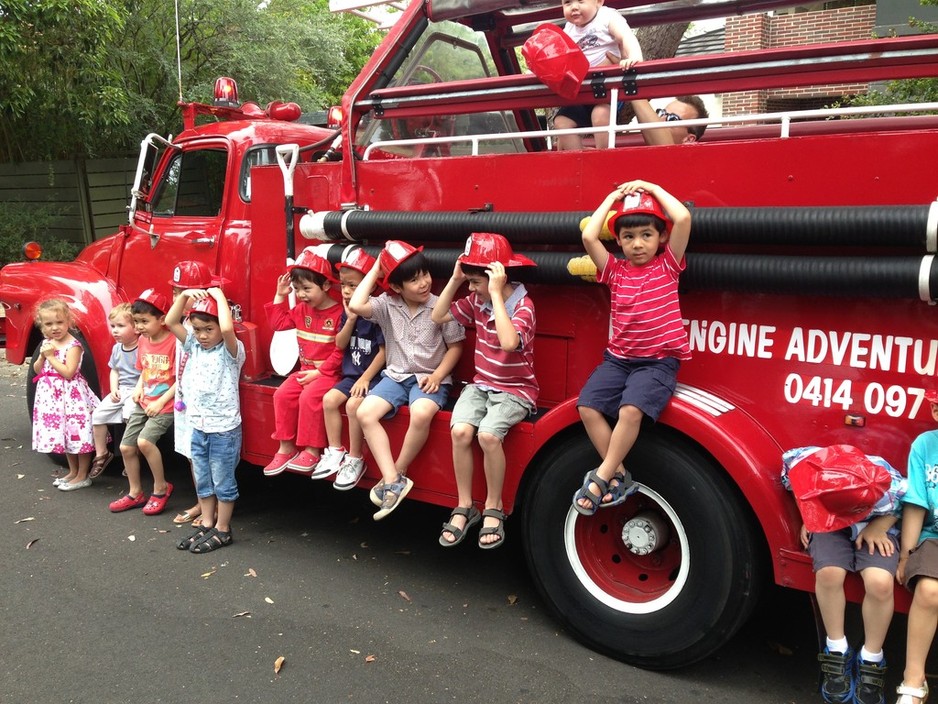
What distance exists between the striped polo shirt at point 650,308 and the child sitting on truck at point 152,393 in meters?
2.89

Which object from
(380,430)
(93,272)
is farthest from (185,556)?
(93,272)

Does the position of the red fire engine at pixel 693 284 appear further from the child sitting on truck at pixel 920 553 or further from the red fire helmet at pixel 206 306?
the red fire helmet at pixel 206 306

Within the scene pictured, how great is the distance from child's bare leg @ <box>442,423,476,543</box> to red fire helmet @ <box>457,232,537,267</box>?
28.0 inches

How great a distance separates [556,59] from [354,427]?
75.4 inches

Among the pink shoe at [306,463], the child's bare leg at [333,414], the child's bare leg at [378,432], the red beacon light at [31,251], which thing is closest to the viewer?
the child's bare leg at [378,432]

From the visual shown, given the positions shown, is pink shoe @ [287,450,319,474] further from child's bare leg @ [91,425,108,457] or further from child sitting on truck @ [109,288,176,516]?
child's bare leg @ [91,425,108,457]

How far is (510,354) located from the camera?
349cm

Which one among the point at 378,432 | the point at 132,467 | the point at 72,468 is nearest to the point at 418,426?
the point at 378,432

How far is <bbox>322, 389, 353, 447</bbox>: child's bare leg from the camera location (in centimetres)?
395

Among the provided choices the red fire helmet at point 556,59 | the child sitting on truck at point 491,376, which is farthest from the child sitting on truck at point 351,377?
the red fire helmet at point 556,59

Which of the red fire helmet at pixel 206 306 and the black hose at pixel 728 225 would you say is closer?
the black hose at pixel 728 225

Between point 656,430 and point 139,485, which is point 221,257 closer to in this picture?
point 139,485

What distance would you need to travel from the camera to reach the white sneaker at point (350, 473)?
12.6ft

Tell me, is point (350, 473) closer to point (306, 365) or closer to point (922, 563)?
point (306, 365)
